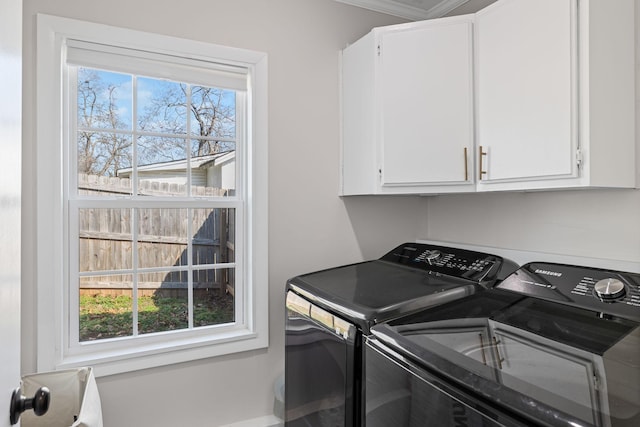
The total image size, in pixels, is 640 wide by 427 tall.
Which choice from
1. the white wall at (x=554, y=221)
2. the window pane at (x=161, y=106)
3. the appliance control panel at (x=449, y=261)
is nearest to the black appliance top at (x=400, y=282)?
the appliance control panel at (x=449, y=261)

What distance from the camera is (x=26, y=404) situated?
0.70 metres

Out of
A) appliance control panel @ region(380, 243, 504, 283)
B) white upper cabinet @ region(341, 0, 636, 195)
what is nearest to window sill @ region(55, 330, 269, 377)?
appliance control panel @ region(380, 243, 504, 283)

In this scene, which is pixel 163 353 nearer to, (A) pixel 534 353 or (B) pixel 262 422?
(B) pixel 262 422

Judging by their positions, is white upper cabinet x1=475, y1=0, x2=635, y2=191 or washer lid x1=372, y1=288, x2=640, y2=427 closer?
washer lid x1=372, y1=288, x2=640, y2=427

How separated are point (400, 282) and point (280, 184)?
32.0 inches

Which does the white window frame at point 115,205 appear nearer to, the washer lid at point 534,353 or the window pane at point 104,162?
the window pane at point 104,162

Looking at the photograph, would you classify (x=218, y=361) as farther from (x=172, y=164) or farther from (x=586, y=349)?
(x=586, y=349)

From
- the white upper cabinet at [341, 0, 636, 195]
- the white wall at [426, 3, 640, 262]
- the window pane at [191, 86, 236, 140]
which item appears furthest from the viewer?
the window pane at [191, 86, 236, 140]

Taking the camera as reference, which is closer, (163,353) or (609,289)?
(609,289)

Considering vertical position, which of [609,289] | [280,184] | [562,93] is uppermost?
[562,93]

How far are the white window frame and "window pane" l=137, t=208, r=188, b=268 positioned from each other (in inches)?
11.1

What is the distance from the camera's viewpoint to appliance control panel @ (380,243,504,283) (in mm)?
1663

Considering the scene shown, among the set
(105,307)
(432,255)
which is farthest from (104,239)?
(432,255)

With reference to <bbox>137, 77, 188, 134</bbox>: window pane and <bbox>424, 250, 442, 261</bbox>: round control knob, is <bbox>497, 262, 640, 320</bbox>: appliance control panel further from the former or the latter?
<bbox>137, 77, 188, 134</bbox>: window pane
